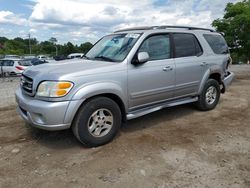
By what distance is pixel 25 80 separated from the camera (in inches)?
172

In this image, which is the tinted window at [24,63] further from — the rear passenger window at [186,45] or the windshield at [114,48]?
the rear passenger window at [186,45]

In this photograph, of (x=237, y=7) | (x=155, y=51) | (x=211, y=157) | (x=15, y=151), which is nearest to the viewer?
(x=211, y=157)

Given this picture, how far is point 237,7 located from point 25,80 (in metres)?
11.6

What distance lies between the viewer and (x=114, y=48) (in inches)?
191

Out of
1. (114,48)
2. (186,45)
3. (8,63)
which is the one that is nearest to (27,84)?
(114,48)

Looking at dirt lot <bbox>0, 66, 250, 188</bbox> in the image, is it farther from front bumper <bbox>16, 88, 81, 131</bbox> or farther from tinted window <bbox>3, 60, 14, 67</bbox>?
tinted window <bbox>3, 60, 14, 67</bbox>

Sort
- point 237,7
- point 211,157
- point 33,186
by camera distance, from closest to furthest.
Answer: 1. point 33,186
2. point 211,157
3. point 237,7

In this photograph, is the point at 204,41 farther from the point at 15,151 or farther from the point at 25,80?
the point at 15,151

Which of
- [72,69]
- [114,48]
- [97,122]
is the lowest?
[97,122]

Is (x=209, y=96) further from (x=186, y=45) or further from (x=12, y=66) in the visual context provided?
(x=12, y=66)

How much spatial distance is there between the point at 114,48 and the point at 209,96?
2.71 meters

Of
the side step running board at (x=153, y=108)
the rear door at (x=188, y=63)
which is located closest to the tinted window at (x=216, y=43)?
the rear door at (x=188, y=63)

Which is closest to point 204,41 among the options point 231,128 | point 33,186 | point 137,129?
point 231,128

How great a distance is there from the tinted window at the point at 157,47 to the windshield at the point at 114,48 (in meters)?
0.23
